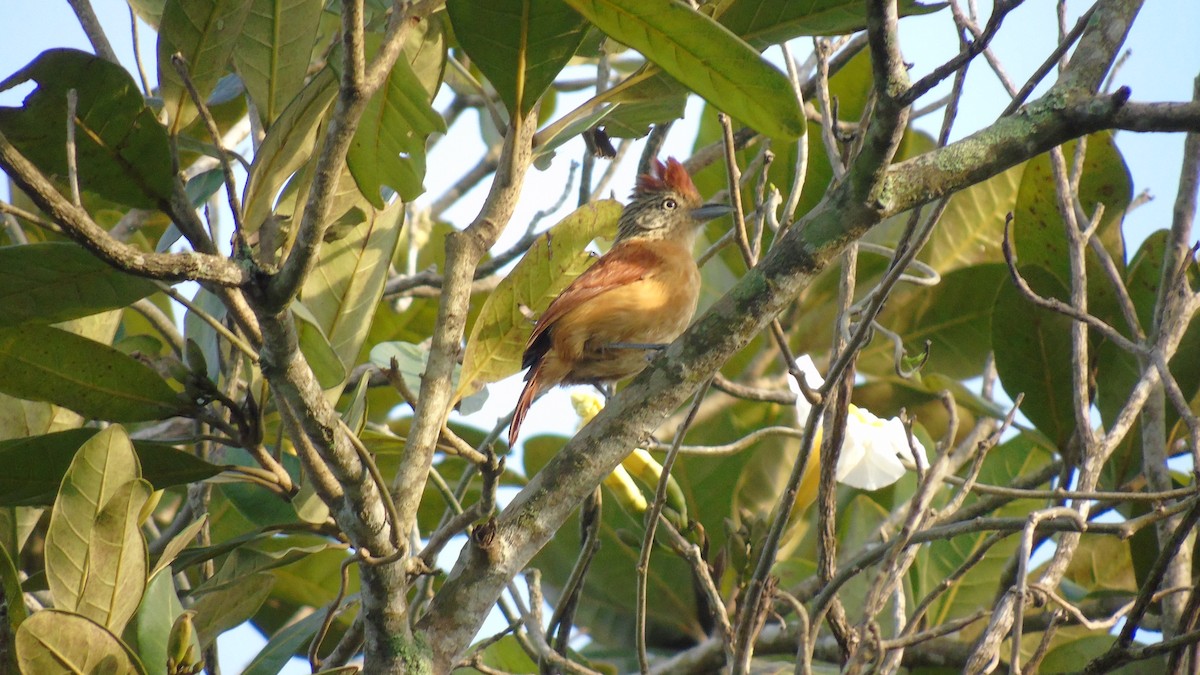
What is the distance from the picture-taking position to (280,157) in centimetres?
225

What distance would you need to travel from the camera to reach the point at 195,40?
228cm

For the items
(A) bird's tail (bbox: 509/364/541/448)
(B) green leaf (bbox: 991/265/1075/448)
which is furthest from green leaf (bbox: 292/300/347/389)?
(B) green leaf (bbox: 991/265/1075/448)

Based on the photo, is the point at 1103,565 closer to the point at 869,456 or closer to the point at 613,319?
the point at 869,456

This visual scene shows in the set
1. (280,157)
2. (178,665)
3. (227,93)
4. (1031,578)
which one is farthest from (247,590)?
(1031,578)

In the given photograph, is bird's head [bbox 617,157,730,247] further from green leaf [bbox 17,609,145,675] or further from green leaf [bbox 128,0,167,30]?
green leaf [bbox 17,609,145,675]

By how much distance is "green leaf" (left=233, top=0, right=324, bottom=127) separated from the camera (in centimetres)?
243

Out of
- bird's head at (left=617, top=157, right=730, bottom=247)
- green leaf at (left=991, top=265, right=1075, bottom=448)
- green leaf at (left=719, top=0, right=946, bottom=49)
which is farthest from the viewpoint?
bird's head at (left=617, top=157, right=730, bottom=247)

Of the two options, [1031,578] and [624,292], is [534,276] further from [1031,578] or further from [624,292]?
[1031,578]

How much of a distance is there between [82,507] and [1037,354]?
9.01 ft

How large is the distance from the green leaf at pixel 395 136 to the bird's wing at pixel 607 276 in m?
0.96

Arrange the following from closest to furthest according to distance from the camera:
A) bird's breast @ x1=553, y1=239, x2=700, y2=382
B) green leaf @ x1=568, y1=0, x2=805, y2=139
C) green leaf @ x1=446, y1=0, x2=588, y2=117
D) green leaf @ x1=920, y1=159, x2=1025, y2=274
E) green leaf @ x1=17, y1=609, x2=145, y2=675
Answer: green leaf @ x1=568, y1=0, x2=805, y2=139 < green leaf @ x1=17, y1=609, x2=145, y2=675 < green leaf @ x1=446, y1=0, x2=588, y2=117 < bird's breast @ x1=553, y1=239, x2=700, y2=382 < green leaf @ x1=920, y1=159, x2=1025, y2=274

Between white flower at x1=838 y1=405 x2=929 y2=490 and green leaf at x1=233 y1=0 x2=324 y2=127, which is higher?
green leaf at x1=233 y1=0 x2=324 y2=127

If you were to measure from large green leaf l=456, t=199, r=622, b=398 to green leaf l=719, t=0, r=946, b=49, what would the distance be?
2.44 ft

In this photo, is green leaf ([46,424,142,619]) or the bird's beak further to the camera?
the bird's beak
